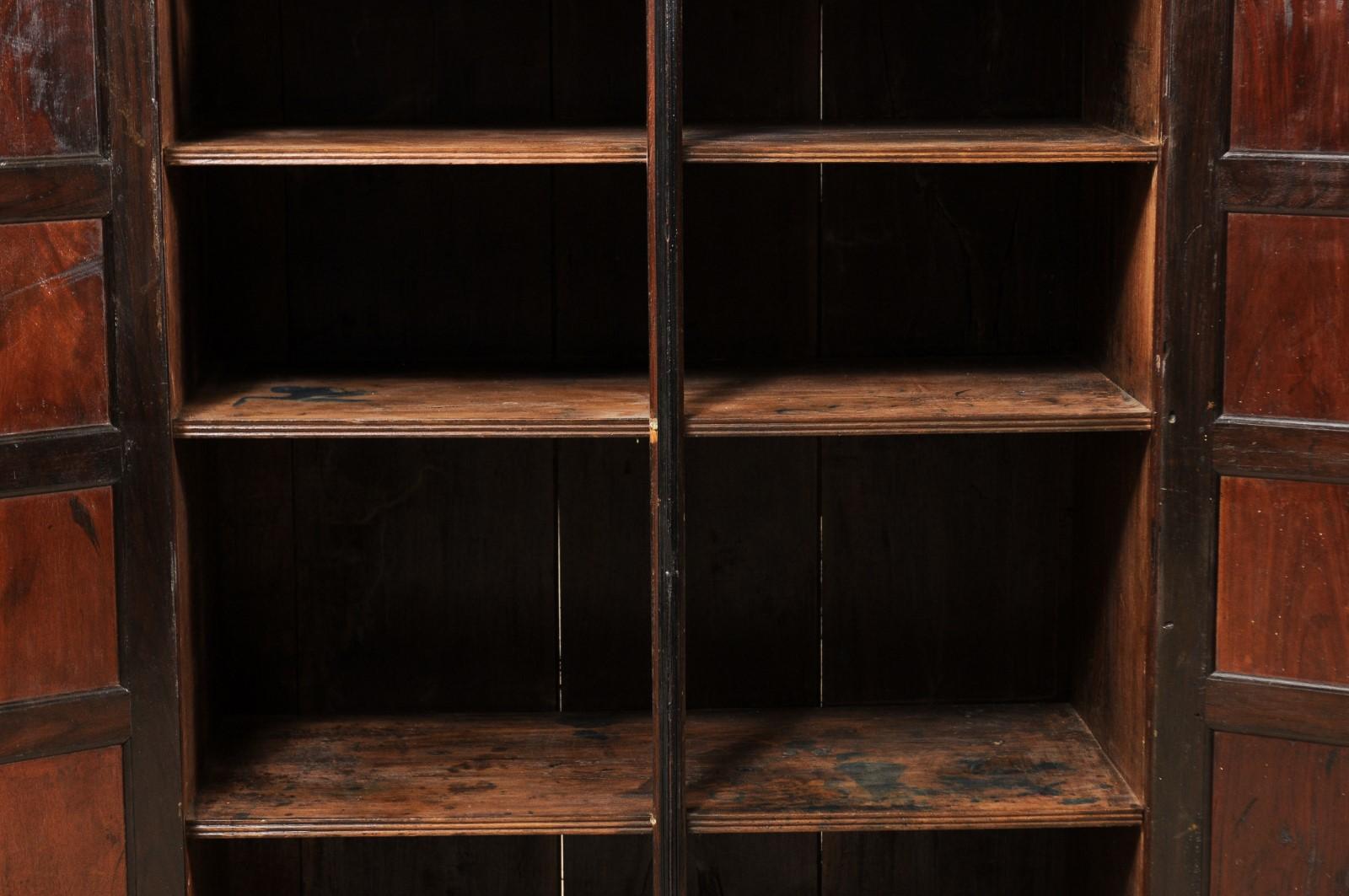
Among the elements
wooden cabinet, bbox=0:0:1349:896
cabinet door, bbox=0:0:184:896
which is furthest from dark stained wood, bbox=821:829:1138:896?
cabinet door, bbox=0:0:184:896

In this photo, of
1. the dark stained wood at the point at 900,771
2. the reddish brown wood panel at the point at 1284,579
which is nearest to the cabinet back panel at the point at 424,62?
the dark stained wood at the point at 900,771

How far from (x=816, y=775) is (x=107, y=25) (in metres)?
1.62

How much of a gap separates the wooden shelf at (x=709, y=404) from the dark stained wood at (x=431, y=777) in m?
0.62

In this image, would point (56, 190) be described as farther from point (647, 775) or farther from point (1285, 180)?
point (1285, 180)

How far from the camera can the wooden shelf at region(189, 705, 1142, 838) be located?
276 centimetres

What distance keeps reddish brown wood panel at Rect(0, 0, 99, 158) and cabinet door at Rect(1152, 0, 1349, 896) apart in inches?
62.3

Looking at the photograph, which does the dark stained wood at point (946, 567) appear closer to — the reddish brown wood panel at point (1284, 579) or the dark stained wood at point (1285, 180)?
the reddish brown wood panel at point (1284, 579)

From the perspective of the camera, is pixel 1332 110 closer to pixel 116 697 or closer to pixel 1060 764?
pixel 1060 764

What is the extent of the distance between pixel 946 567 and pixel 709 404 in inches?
27.8

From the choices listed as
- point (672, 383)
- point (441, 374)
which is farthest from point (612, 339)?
point (672, 383)

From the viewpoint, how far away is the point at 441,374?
3.00m

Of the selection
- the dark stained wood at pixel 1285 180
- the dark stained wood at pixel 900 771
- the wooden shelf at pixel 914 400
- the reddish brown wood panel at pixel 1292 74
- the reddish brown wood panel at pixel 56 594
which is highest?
the reddish brown wood panel at pixel 1292 74

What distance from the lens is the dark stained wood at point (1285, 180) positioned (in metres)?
2.49

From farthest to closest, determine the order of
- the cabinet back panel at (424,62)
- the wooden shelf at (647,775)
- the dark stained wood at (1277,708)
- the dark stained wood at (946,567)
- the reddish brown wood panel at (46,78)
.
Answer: the dark stained wood at (946,567), the cabinet back panel at (424,62), the wooden shelf at (647,775), the dark stained wood at (1277,708), the reddish brown wood panel at (46,78)
